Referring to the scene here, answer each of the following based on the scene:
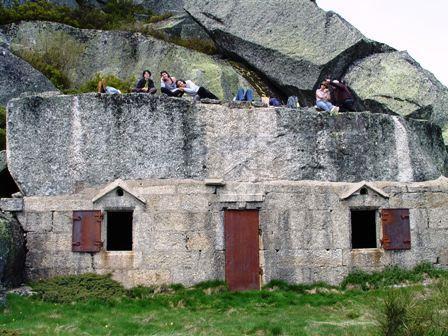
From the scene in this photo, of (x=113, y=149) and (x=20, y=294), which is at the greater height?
(x=113, y=149)

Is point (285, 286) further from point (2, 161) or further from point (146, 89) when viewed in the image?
point (2, 161)

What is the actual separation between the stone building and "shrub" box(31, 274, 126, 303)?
0.81 ft

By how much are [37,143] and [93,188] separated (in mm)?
1587

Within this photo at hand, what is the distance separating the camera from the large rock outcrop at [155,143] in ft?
46.5

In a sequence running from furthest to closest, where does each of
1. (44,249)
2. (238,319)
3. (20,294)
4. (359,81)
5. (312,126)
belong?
(359,81) → (312,126) → (44,249) → (20,294) → (238,319)

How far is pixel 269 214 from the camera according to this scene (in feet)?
47.0

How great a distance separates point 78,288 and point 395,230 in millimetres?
7021

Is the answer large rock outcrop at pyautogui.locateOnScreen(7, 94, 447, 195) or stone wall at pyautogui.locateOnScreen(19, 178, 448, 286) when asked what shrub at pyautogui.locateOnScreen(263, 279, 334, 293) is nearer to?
stone wall at pyautogui.locateOnScreen(19, 178, 448, 286)

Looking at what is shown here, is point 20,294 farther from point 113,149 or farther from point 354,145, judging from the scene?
point 354,145

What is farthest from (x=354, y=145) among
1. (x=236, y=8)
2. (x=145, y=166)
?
(x=236, y=8)

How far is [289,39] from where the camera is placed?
22781 mm

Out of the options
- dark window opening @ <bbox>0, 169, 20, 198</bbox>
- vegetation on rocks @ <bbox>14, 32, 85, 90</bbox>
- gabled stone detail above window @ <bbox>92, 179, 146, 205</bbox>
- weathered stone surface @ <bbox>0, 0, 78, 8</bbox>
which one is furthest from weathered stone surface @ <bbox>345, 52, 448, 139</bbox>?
weathered stone surface @ <bbox>0, 0, 78, 8</bbox>

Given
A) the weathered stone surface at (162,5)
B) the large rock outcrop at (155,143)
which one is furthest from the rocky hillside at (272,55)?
the weathered stone surface at (162,5)

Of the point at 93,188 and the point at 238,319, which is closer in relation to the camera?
the point at 238,319
